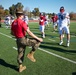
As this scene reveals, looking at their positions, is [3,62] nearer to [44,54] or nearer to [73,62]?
[44,54]

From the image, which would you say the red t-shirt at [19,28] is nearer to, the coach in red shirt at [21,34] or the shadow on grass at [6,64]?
the coach in red shirt at [21,34]

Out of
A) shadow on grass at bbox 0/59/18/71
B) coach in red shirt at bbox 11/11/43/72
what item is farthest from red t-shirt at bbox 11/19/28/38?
shadow on grass at bbox 0/59/18/71

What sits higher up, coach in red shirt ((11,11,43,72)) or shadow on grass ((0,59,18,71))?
coach in red shirt ((11,11,43,72))

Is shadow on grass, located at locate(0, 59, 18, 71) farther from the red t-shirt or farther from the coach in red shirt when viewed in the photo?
the red t-shirt

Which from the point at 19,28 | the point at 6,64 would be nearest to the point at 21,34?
the point at 19,28

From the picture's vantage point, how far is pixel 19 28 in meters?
5.94

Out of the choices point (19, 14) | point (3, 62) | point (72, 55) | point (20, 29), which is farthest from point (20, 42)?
point (72, 55)

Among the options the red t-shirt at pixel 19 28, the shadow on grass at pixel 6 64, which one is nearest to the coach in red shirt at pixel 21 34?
the red t-shirt at pixel 19 28

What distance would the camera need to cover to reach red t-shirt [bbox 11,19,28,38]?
588 centimetres

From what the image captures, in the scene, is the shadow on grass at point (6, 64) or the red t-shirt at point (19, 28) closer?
the red t-shirt at point (19, 28)

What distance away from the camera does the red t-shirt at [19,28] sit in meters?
5.88

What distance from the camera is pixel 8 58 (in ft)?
26.2

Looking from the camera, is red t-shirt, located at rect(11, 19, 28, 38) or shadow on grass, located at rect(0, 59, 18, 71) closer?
red t-shirt, located at rect(11, 19, 28, 38)

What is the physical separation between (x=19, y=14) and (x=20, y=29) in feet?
1.59
